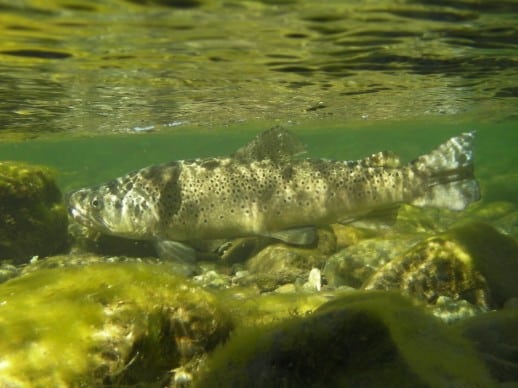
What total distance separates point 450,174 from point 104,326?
8.72m

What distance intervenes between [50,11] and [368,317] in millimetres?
6885

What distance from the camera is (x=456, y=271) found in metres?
6.65

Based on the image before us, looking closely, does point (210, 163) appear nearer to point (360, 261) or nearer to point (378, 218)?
point (378, 218)

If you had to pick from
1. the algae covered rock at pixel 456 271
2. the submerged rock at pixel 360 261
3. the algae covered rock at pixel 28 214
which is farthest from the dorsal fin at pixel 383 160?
the algae covered rock at pixel 28 214

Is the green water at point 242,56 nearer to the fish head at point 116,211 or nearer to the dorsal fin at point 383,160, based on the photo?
the fish head at point 116,211

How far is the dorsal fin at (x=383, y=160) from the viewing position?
402 inches

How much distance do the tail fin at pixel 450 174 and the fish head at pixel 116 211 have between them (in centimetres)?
627

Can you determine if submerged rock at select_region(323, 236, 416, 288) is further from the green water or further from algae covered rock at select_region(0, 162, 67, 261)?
algae covered rock at select_region(0, 162, 67, 261)

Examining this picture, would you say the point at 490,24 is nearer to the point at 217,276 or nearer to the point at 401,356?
the point at 217,276

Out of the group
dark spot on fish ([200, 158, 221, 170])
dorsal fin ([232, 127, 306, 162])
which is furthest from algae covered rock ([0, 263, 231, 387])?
dark spot on fish ([200, 158, 221, 170])

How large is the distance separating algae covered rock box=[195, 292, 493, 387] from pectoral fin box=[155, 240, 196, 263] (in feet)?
20.6

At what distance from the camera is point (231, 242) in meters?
11.8

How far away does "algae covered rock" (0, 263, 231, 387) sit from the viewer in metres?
3.28

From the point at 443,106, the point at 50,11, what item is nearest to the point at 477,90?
the point at 443,106
